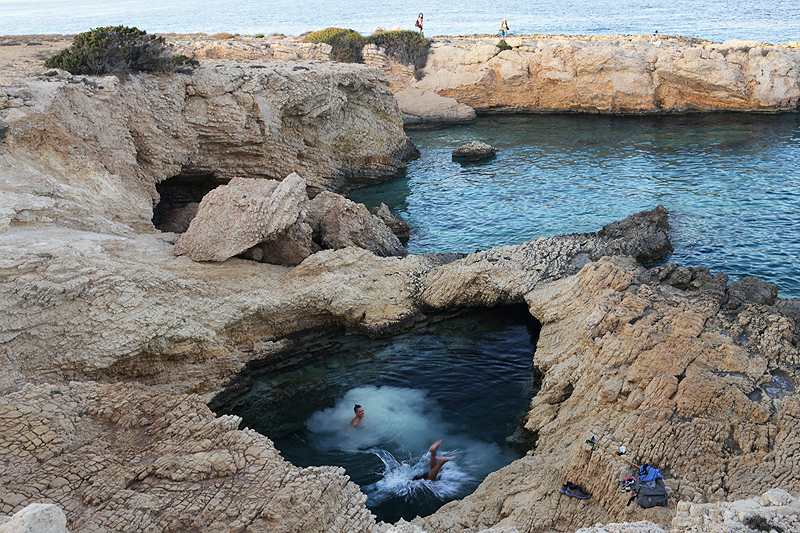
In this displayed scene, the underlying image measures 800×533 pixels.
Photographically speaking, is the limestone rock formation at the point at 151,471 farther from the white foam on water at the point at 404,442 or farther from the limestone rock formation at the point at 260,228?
A: the limestone rock formation at the point at 260,228

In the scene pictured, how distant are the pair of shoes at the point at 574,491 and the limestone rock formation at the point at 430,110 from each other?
3396 centimetres

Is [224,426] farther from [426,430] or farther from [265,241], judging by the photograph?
[265,241]

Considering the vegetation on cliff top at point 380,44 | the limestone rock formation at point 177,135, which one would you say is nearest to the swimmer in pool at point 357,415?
the limestone rock formation at point 177,135

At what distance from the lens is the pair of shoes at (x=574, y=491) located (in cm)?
959

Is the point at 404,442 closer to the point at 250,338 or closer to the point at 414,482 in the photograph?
the point at 414,482

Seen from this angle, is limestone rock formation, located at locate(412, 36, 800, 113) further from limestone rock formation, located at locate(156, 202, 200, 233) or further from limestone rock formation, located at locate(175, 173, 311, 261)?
limestone rock formation, located at locate(175, 173, 311, 261)

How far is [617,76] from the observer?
39.8m

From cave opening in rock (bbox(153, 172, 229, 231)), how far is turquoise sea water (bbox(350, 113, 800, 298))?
7.14 m

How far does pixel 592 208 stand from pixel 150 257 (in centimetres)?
1769

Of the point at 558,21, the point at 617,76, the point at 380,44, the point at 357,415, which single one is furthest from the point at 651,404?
the point at 558,21

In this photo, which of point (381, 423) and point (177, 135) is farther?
point (177, 135)

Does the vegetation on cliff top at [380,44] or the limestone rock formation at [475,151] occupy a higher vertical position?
the vegetation on cliff top at [380,44]

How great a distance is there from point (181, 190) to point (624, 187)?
19.5 m

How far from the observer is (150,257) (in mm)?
14828
